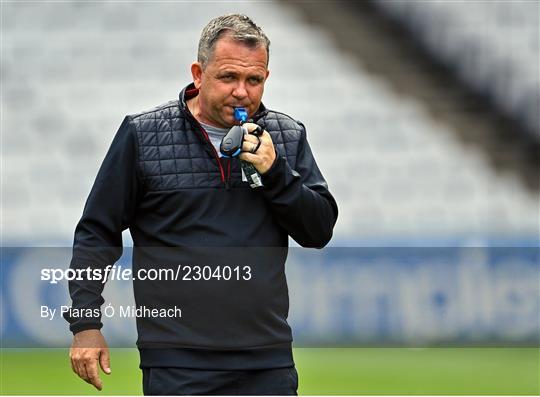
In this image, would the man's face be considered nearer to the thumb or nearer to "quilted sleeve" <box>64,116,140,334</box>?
"quilted sleeve" <box>64,116,140,334</box>

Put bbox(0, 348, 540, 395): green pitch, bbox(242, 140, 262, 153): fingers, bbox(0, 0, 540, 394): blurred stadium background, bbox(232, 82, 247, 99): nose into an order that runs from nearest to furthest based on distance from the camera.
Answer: bbox(242, 140, 262, 153): fingers
bbox(232, 82, 247, 99): nose
bbox(0, 348, 540, 395): green pitch
bbox(0, 0, 540, 394): blurred stadium background

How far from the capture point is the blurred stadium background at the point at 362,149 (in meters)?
6.64

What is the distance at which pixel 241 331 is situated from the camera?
264cm

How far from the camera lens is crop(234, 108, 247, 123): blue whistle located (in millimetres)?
2594

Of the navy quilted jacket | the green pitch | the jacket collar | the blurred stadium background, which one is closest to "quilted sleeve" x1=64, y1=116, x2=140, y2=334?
the navy quilted jacket

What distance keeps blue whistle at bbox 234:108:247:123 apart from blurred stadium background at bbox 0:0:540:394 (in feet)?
12.6

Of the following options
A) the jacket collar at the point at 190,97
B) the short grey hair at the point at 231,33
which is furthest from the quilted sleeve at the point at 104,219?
the short grey hair at the point at 231,33

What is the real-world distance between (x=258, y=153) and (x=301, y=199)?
158 mm

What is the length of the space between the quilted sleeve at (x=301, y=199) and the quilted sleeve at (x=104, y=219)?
34 centimetres

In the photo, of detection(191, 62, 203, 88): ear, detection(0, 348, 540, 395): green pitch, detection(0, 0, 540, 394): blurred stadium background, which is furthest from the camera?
detection(0, 0, 540, 394): blurred stadium background

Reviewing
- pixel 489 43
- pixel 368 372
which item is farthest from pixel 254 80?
pixel 489 43

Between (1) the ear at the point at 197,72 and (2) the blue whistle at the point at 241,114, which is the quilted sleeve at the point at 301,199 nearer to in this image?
(2) the blue whistle at the point at 241,114

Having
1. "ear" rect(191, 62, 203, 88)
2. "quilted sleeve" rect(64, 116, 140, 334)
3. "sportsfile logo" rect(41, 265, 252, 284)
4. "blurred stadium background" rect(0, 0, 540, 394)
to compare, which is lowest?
"sportsfile logo" rect(41, 265, 252, 284)

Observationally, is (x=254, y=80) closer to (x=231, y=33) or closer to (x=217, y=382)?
(x=231, y=33)
